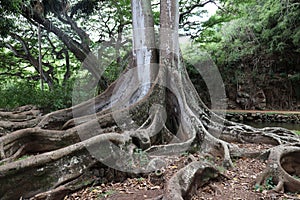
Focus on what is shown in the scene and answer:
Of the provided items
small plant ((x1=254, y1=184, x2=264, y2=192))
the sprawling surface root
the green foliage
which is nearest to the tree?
the sprawling surface root

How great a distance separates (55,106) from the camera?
824cm

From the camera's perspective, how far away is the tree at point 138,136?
2.49 m

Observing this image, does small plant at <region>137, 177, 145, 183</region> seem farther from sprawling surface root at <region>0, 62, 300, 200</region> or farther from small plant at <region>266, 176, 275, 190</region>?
small plant at <region>266, 176, 275, 190</region>

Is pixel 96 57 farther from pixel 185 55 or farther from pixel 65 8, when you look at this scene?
pixel 185 55

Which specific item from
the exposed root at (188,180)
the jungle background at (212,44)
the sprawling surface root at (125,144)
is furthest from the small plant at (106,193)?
the jungle background at (212,44)

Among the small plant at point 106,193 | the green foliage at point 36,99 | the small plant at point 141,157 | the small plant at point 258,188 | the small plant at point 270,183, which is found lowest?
the small plant at point 258,188

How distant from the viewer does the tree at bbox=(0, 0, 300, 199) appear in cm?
249

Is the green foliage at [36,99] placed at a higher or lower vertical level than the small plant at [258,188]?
higher

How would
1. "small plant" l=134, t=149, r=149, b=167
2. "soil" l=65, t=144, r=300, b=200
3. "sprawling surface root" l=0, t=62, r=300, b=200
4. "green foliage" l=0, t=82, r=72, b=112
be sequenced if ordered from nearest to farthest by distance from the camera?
"sprawling surface root" l=0, t=62, r=300, b=200 < "soil" l=65, t=144, r=300, b=200 < "small plant" l=134, t=149, r=149, b=167 < "green foliage" l=0, t=82, r=72, b=112

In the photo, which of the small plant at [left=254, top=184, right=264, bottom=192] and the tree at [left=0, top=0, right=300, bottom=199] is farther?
the small plant at [left=254, top=184, right=264, bottom=192]

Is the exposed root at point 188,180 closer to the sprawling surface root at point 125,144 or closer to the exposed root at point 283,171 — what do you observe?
the sprawling surface root at point 125,144

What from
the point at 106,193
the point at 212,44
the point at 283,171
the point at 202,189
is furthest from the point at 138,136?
the point at 212,44

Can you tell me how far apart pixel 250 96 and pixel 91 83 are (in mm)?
10458

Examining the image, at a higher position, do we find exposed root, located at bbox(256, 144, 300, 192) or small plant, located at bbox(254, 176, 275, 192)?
exposed root, located at bbox(256, 144, 300, 192)
